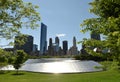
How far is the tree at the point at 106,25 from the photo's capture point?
7.66 metres

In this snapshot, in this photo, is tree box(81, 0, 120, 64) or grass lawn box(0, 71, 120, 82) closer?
tree box(81, 0, 120, 64)

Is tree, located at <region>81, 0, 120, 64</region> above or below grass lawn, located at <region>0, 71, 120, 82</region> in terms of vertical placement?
above

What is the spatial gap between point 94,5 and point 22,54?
56.4 meters

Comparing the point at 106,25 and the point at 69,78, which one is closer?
the point at 106,25

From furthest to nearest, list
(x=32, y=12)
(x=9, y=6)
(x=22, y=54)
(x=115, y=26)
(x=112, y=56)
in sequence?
(x=22, y=54) → (x=32, y=12) → (x=9, y=6) → (x=112, y=56) → (x=115, y=26)

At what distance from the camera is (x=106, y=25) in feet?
27.2

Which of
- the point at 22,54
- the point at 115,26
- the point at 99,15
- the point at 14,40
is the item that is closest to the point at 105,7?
the point at 99,15

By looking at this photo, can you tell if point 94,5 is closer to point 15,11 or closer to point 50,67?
point 15,11

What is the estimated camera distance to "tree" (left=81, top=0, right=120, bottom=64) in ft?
25.1

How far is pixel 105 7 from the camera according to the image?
9.95 m

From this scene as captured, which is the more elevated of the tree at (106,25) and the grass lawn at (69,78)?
the tree at (106,25)

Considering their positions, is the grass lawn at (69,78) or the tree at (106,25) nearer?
the tree at (106,25)

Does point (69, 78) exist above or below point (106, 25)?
below

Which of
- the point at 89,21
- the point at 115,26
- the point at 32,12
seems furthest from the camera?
the point at 32,12
